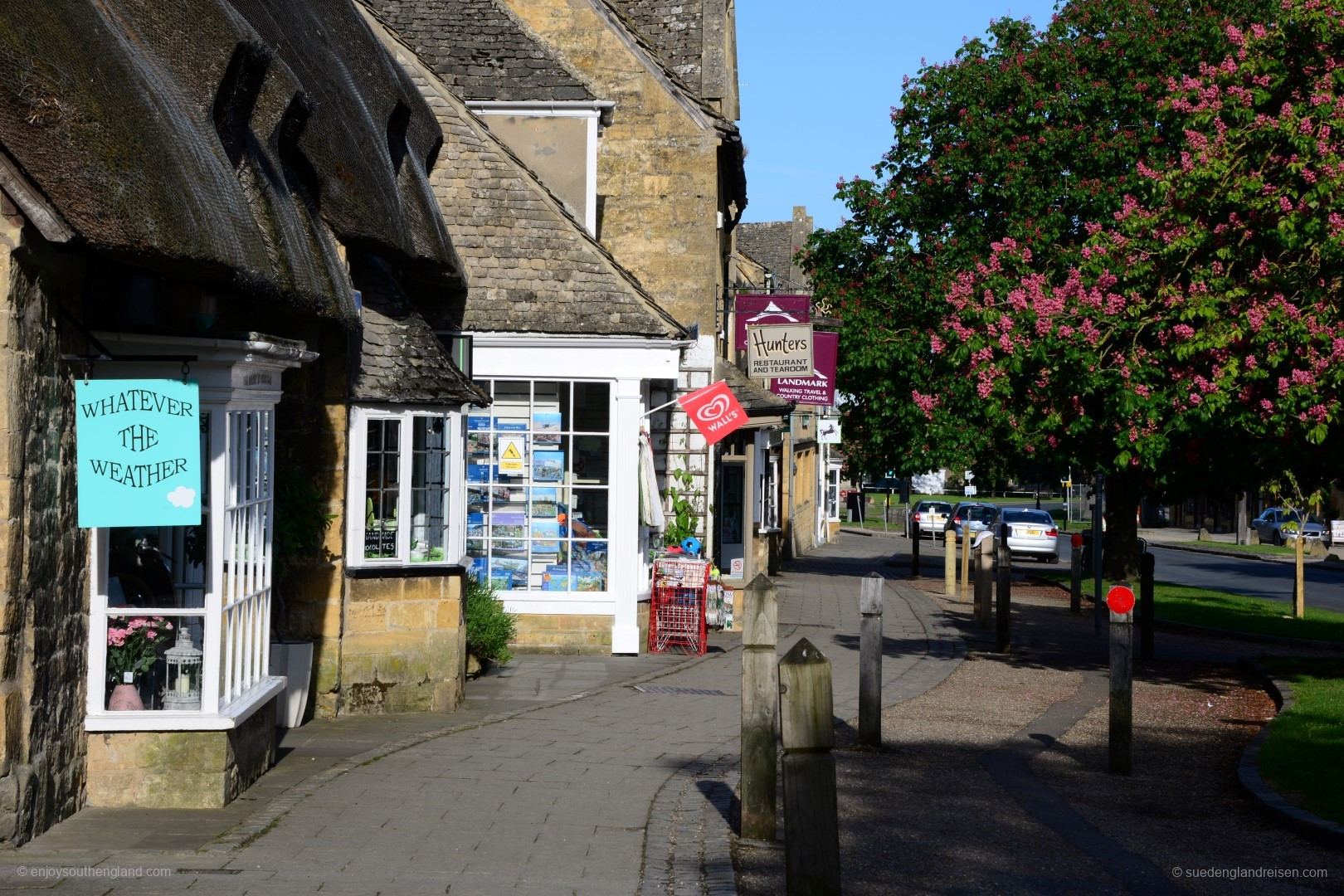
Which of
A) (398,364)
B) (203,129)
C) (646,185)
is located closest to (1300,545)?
(646,185)

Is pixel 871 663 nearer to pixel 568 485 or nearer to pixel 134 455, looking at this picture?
pixel 134 455

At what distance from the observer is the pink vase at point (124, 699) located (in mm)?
7984

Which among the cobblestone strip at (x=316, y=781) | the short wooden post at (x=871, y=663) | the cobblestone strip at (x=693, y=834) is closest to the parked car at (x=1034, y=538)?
the cobblestone strip at (x=316, y=781)

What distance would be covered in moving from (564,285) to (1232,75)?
710 cm

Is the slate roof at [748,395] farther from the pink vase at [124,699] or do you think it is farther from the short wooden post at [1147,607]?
the pink vase at [124,699]

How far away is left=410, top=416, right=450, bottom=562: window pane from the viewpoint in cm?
1247

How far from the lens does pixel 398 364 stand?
12.0 m

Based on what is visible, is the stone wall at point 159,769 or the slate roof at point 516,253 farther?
the slate roof at point 516,253

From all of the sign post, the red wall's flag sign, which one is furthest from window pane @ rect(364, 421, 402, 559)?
the sign post

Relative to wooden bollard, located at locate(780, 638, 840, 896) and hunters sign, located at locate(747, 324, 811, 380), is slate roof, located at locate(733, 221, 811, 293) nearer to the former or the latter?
hunters sign, located at locate(747, 324, 811, 380)

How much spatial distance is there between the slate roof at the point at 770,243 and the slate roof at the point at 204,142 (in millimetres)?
44581

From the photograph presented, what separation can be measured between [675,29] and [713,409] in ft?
28.9

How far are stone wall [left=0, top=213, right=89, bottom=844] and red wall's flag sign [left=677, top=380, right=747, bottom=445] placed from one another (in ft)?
32.6

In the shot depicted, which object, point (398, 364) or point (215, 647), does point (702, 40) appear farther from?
point (215, 647)
